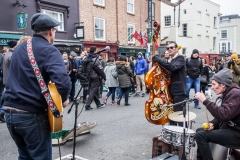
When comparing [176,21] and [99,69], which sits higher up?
[176,21]

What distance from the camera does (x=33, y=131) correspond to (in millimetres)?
2229

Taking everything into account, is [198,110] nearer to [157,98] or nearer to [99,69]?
[99,69]

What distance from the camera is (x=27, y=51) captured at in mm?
2230

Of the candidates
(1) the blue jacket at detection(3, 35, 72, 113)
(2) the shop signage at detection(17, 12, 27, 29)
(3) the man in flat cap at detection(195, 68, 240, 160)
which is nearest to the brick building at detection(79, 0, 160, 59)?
(2) the shop signage at detection(17, 12, 27, 29)

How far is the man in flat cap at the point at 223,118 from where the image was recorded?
3.00 m

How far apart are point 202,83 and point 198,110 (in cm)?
109

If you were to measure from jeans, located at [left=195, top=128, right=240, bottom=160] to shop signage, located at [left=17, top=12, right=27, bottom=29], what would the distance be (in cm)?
1044

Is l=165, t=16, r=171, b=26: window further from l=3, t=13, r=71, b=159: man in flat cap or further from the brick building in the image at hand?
l=3, t=13, r=71, b=159: man in flat cap

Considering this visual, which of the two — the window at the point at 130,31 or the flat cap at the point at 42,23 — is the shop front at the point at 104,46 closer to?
the window at the point at 130,31

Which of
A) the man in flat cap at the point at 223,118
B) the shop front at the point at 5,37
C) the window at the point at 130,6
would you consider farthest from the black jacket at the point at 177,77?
the window at the point at 130,6

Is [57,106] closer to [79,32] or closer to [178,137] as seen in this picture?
[178,137]

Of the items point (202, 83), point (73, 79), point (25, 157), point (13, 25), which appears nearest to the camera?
point (25, 157)

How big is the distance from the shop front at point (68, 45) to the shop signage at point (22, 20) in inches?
89.6

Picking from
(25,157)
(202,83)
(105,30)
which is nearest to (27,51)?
(25,157)
